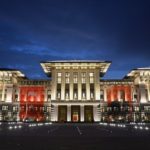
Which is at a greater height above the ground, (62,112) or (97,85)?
(97,85)

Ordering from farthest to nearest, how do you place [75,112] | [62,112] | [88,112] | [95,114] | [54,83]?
[54,83], [62,112], [75,112], [88,112], [95,114]

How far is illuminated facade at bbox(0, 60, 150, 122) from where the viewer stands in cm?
8050

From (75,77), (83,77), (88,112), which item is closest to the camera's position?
(88,112)

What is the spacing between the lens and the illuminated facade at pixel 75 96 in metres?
80.5

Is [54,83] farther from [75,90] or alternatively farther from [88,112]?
[88,112]

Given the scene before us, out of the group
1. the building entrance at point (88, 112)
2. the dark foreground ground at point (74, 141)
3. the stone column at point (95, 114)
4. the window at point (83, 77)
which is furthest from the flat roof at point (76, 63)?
the dark foreground ground at point (74, 141)

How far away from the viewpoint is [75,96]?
81.9m

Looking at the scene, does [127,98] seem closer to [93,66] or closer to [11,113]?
[93,66]

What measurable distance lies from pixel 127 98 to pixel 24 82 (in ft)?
107

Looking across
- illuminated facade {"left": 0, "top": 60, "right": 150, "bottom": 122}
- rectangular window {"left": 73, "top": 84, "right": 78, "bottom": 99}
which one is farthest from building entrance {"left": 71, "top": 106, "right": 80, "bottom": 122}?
rectangular window {"left": 73, "top": 84, "right": 78, "bottom": 99}

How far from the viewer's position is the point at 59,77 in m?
83.9

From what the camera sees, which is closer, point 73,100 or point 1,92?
point 73,100

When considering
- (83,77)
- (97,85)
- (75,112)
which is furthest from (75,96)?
(97,85)

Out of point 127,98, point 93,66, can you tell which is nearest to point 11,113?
point 93,66
